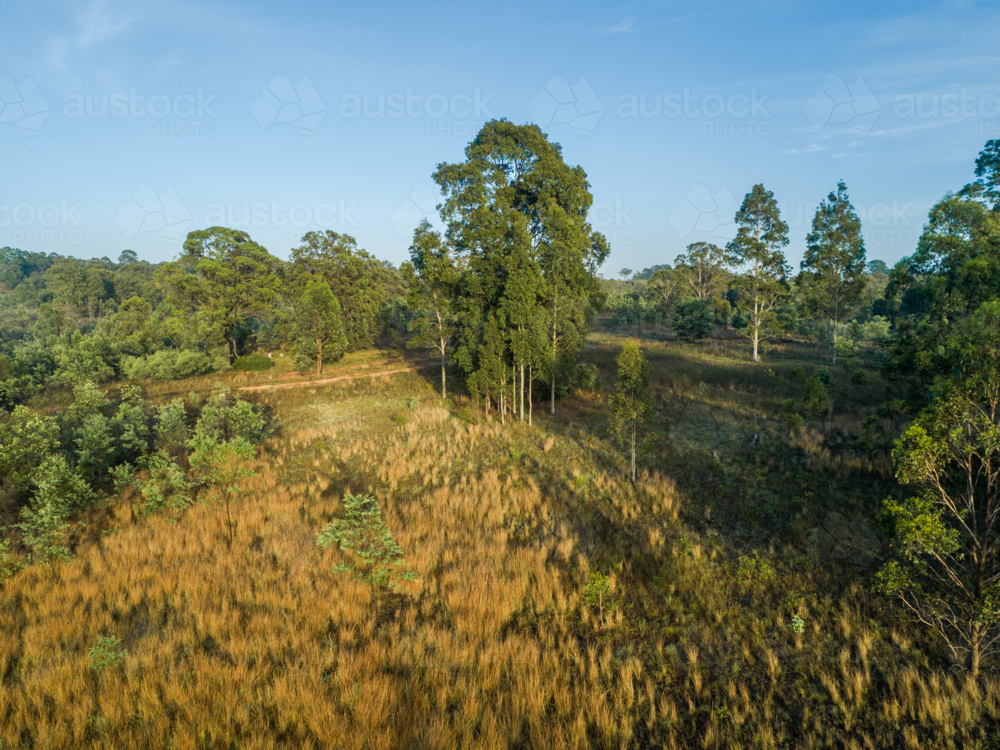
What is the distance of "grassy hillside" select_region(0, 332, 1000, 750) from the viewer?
5.47 m

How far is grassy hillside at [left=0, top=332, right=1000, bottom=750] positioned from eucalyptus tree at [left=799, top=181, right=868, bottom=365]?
20441 millimetres

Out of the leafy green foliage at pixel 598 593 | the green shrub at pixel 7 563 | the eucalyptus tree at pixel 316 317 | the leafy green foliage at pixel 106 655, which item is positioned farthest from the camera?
the eucalyptus tree at pixel 316 317

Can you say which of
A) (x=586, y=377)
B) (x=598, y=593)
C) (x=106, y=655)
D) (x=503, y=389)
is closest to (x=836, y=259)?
(x=586, y=377)

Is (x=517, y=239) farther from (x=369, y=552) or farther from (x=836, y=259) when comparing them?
(x=836, y=259)

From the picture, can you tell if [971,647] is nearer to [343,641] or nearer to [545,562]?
[545,562]

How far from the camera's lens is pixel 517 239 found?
19.8 m

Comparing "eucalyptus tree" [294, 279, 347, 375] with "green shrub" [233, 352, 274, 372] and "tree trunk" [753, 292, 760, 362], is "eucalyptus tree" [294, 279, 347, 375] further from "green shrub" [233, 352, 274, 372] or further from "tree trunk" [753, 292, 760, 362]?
"tree trunk" [753, 292, 760, 362]

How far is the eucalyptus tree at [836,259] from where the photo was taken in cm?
3006

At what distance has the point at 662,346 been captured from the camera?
3916cm

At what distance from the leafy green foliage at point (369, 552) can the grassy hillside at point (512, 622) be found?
30cm

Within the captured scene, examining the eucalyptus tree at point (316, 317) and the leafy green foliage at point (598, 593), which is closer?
the leafy green foliage at point (598, 593)

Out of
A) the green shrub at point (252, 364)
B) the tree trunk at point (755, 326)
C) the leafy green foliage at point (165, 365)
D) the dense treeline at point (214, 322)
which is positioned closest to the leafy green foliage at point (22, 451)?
the dense treeline at point (214, 322)

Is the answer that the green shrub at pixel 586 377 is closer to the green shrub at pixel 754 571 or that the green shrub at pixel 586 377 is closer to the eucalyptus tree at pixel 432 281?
the eucalyptus tree at pixel 432 281

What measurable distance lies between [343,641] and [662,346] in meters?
37.6
